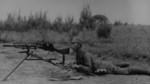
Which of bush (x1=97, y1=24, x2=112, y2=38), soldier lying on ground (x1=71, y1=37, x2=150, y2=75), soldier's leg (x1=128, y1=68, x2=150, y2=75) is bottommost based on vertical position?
soldier's leg (x1=128, y1=68, x2=150, y2=75)

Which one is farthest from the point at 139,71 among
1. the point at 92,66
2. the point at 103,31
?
the point at 103,31

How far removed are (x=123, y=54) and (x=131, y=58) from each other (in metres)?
0.53

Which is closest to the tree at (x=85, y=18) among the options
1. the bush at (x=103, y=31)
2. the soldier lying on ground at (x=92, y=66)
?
the bush at (x=103, y=31)

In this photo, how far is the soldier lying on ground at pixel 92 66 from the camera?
747 centimetres

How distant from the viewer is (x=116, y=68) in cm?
813

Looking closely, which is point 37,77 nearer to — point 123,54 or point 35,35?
point 123,54

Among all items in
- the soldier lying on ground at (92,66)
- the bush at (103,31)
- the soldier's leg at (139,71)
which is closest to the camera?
the soldier lying on ground at (92,66)

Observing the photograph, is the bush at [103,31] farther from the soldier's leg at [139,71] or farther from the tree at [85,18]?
the soldier's leg at [139,71]

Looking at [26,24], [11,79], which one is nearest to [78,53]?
[11,79]

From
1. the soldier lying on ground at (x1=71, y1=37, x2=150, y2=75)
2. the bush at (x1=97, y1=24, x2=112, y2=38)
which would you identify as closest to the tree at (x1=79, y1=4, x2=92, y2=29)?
the bush at (x1=97, y1=24, x2=112, y2=38)

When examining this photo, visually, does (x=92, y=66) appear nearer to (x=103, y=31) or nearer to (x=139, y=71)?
(x=139, y=71)

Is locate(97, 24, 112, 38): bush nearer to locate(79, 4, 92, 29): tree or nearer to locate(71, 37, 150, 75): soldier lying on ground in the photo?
locate(79, 4, 92, 29): tree

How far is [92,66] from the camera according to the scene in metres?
7.75

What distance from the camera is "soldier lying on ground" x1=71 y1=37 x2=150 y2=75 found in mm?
7469
